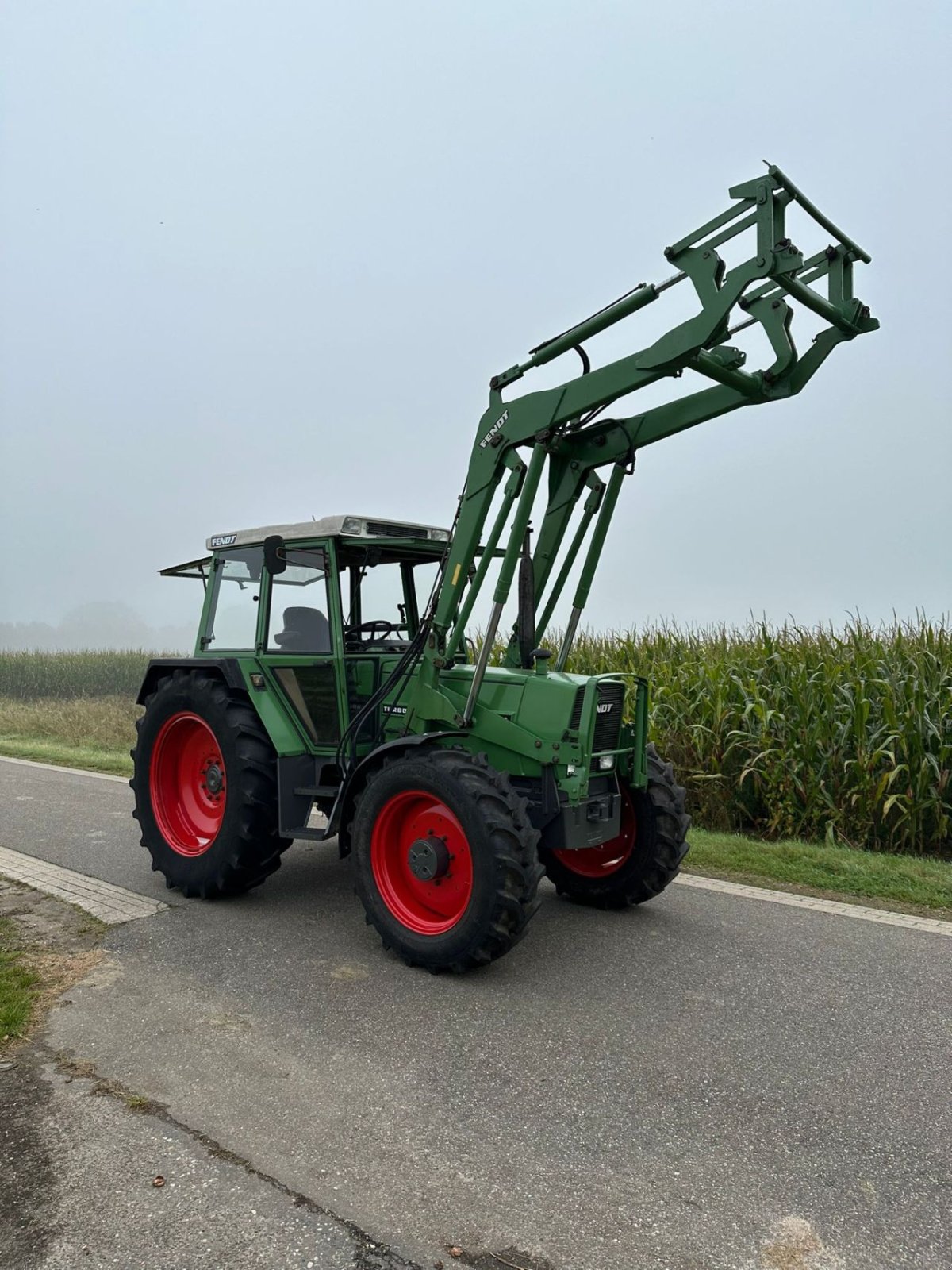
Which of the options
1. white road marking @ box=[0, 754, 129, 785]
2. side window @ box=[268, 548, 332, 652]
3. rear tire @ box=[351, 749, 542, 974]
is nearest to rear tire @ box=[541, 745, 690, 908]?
rear tire @ box=[351, 749, 542, 974]

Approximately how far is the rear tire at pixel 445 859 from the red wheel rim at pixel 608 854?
1198 mm

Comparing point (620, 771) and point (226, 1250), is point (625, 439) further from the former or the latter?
point (226, 1250)

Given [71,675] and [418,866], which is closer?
[418,866]

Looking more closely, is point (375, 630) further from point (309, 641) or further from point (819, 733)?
point (819, 733)

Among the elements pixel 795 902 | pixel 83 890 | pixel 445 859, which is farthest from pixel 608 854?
pixel 83 890

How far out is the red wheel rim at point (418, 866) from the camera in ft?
Result: 15.3

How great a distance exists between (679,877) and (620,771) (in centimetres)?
155

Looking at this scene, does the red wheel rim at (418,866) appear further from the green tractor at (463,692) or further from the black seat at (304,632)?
the black seat at (304,632)

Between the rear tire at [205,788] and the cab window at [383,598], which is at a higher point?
the cab window at [383,598]

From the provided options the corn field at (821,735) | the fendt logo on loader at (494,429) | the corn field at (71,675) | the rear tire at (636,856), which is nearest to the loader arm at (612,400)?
the fendt logo on loader at (494,429)

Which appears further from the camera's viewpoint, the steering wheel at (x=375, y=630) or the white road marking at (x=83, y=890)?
the steering wheel at (x=375, y=630)

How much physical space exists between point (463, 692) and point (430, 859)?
1.08 metres

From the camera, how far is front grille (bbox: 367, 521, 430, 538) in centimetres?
582

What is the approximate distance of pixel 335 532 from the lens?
221 inches
